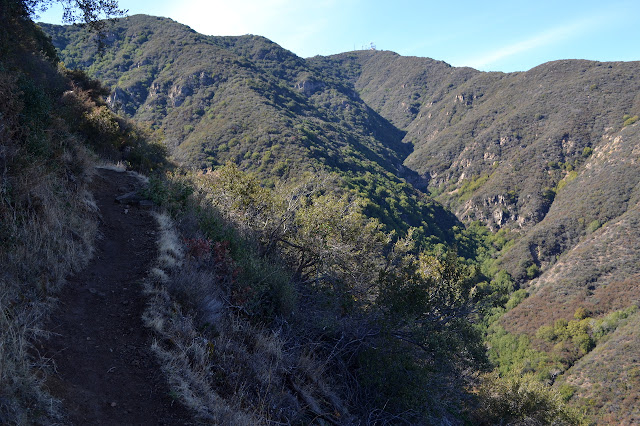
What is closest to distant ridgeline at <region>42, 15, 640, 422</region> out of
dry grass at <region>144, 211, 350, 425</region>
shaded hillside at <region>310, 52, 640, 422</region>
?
shaded hillside at <region>310, 52, 640, 422</region>

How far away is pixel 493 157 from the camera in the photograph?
90.0 m

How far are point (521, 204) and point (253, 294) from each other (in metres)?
83.2

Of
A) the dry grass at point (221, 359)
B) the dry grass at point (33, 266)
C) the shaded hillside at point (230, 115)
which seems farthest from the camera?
the shaded hillside at point (230, 115)

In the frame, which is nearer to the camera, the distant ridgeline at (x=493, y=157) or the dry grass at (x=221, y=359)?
the dry grass at (x=221, y=359)

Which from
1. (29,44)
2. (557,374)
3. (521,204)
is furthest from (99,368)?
(521,204)

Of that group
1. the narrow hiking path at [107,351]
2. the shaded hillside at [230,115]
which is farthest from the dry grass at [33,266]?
the shaded hillside at [230,115]

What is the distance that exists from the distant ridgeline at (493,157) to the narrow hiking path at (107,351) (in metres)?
17.9

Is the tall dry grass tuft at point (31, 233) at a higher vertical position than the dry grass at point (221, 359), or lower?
higher

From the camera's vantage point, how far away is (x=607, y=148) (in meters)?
70.6

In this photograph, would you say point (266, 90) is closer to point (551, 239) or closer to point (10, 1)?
point (551, 239)

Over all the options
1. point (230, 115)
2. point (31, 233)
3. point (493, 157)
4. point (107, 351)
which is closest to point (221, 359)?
point (107, 351)

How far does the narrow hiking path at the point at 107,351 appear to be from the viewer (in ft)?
9.14

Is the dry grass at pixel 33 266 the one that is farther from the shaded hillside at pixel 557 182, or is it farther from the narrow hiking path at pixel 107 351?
the shaded hillside at pixel 557 182

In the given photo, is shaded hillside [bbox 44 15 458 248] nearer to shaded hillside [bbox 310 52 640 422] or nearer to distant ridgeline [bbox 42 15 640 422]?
distant ridgeline [bbox 42 15 640 422]
